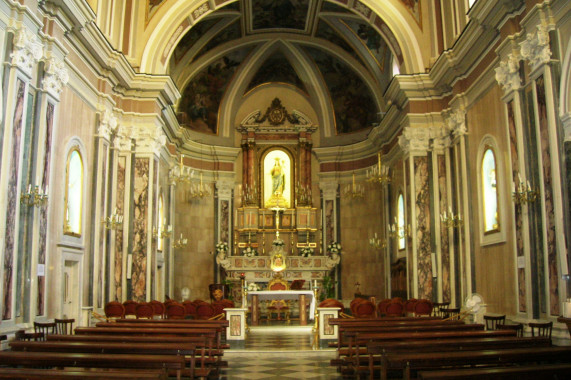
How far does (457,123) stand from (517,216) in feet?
16.6

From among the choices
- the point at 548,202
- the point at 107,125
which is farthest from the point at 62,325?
the point at 548,202

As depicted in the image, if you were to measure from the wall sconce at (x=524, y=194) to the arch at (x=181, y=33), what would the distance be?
8150 millimetres

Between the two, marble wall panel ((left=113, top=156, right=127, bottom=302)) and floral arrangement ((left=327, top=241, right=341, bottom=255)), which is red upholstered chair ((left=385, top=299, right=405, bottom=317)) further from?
floral arrangement ((left=327, top=241, right=341, bottom=255))

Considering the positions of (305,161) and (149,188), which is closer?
(149,188)

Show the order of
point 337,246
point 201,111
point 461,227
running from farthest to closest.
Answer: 1. point 201,111
2. point 337,246
3. point 461,227

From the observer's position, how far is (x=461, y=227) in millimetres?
16609

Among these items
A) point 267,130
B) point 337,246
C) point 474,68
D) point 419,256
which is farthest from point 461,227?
point 267,130

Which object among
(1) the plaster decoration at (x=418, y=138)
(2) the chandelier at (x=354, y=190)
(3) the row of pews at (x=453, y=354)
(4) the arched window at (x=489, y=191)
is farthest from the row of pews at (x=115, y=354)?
(2) the chandelier at (x=354, y=190)

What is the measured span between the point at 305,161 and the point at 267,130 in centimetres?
235

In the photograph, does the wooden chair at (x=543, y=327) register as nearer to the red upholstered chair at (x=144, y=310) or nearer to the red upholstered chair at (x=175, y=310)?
the red upholstered chair at (x=175, y=310)

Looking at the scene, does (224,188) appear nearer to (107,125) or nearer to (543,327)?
(107,125)

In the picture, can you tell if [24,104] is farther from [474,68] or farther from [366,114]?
[366,114]

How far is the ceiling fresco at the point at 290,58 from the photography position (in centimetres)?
2373

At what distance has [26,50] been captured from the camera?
1107cm
